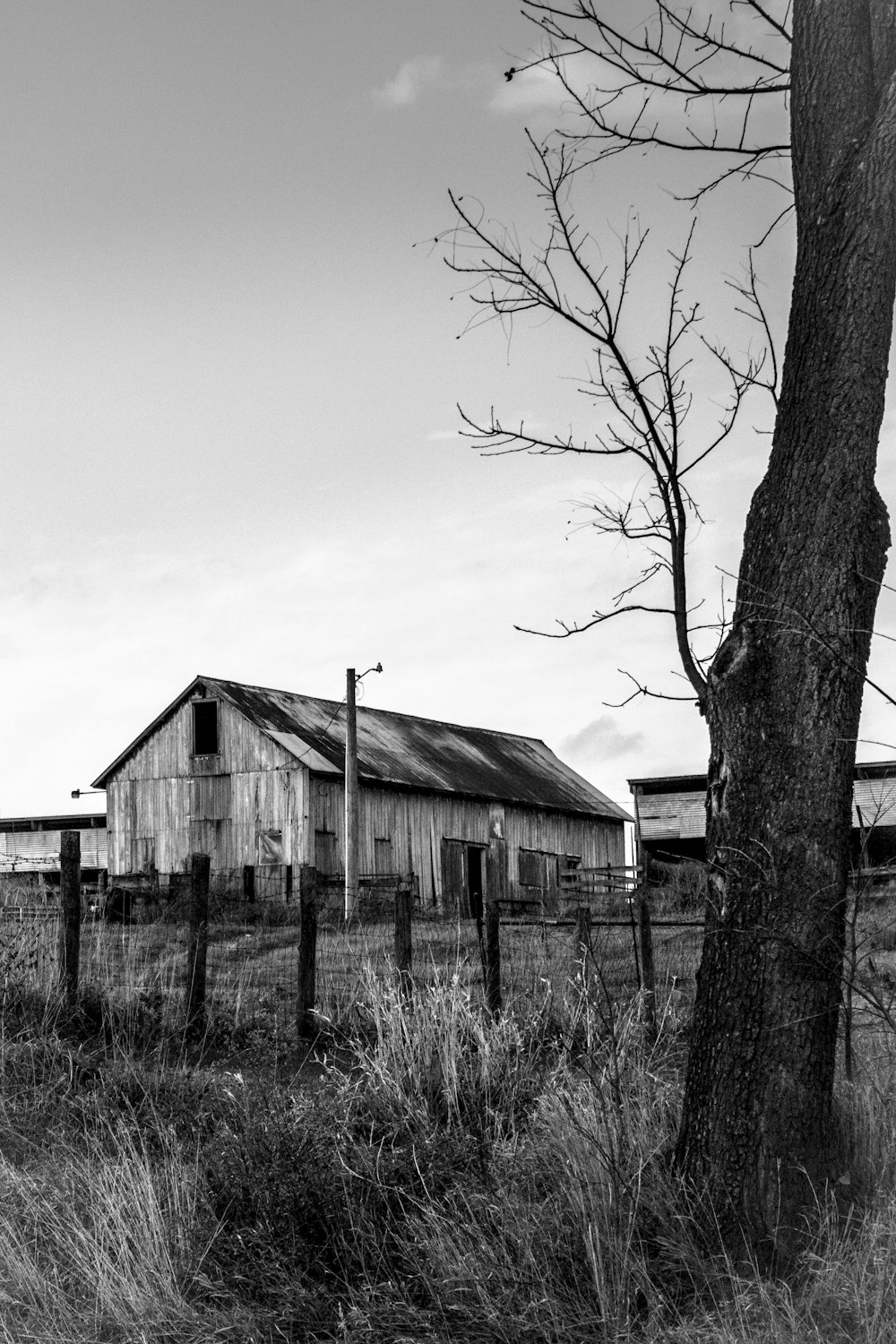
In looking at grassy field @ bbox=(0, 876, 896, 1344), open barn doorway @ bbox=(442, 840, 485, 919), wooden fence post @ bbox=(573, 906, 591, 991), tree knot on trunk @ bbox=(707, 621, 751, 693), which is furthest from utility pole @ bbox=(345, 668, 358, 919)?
tree knot on trunk @ bbox=(707, 621, 751, 693)

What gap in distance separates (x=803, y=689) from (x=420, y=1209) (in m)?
2.60

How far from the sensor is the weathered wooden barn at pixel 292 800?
32375mm

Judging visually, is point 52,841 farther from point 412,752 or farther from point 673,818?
point 673,818

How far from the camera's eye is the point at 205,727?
34.1 metres

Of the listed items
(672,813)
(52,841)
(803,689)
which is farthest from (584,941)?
(52,841)

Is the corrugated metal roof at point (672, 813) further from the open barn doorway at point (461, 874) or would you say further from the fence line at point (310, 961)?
the fence line at point (310, 961)

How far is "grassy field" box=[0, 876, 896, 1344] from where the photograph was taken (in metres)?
4.55

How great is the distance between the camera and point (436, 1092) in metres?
7.21

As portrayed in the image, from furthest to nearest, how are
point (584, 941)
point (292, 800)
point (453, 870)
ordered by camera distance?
point (453, 870) < point (292, 800) < point (584, 941)

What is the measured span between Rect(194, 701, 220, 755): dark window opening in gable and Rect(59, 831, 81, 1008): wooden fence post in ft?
74.4

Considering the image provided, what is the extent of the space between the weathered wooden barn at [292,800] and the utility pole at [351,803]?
3151 millimetres

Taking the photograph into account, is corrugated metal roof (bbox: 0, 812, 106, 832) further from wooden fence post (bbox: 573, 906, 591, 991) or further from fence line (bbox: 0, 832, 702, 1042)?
wooden fence post (bbox: 573, 906, 591, 991)

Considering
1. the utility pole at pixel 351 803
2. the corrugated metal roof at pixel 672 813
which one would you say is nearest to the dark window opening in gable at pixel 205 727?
the utility pole at pixel 351 803

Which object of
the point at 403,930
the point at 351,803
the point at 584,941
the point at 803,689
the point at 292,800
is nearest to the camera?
the point at 803,689
